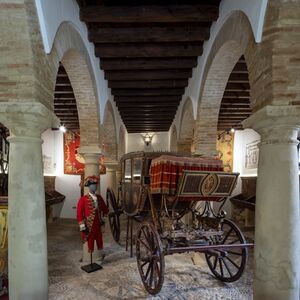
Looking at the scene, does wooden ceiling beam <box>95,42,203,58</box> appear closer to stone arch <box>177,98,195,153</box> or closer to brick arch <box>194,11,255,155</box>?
brick arch <box>194,11,255,155</box>

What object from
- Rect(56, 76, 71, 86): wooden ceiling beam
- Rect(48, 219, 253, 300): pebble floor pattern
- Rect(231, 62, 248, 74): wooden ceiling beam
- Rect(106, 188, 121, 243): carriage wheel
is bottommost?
Rect(48, 219, 253, 300): pebble floor pattern

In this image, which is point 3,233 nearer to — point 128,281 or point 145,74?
point 128,281

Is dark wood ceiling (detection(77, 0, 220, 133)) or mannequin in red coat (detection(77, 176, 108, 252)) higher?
dark wood ceiling (detection(77, 0, 220, 133))

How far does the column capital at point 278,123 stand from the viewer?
265cm

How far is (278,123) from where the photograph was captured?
2.71m

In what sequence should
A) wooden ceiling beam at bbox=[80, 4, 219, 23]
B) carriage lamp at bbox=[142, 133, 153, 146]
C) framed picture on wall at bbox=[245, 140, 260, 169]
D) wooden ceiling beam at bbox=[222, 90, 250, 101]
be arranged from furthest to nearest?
carriage lamp at bbox=[142, 133, 153, 146] → framed picture on wall at bbox=[245, 140, 260, 169] → wooden ceiling beam at bbox=[222, 90, 250, 101] → wooden ceiling beam at bbox=[80, 4, 219, 23]

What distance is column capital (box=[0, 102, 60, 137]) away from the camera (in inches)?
106

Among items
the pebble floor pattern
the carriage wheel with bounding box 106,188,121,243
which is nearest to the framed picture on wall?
the pebble floor pattern

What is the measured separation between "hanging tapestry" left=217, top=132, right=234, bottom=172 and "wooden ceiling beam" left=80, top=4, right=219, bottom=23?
836 cm

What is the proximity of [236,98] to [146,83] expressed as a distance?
2855 millimetres

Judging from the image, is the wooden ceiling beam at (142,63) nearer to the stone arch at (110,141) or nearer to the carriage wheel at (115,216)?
the stone arch at (110,141)

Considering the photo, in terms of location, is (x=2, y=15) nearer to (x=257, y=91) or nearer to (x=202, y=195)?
(x=257, y=91)

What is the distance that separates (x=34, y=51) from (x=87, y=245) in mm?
3643

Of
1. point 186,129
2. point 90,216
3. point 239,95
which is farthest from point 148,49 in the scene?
point 186,129
